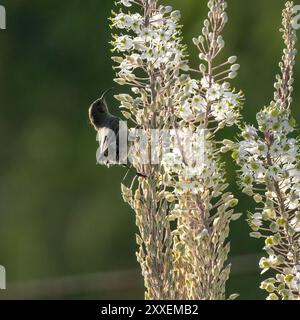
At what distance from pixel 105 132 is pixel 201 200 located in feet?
1.54

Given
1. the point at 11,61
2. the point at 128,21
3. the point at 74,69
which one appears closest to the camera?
the point at 128,21

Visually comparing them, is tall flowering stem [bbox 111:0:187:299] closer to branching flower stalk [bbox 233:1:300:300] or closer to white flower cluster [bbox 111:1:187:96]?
white flower cluster [bbox 111:1:187:96]

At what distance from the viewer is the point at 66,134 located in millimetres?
8484

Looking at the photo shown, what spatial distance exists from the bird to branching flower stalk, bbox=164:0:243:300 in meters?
0.30

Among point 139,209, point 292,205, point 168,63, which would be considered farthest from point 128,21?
point 292,205

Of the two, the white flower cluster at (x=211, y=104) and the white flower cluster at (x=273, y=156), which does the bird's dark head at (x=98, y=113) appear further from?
the white flower cluster at (x=273, y=156)

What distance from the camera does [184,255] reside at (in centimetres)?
165

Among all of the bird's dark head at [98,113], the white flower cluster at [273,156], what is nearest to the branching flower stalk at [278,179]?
the white flower cluster at [273,156]

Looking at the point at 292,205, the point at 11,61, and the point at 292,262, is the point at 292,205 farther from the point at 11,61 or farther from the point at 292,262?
the point at 11,61

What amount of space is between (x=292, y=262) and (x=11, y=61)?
7662 mm

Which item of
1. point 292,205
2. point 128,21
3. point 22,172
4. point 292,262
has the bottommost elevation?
point 292,262

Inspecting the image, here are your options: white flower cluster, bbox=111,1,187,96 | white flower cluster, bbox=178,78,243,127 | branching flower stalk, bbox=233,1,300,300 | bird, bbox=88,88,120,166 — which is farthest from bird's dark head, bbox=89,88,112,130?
branching flower stalk, bbox=233,1,300,300

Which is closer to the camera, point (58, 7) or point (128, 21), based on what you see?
point (128, 21)

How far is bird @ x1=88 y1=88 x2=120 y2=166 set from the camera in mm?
1925
